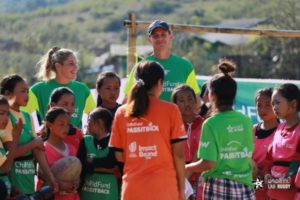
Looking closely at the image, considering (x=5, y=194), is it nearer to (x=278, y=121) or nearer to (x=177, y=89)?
(x=177, y=89)

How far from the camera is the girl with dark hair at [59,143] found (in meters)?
8.12

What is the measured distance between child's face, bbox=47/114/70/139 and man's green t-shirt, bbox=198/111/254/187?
145 centimetres

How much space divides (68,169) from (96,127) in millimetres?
467

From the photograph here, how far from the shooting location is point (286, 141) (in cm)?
805

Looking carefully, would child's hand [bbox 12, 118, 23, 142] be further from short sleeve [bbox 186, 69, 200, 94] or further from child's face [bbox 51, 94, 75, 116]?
short sleeve [bbox 186, 69, 200, 94]

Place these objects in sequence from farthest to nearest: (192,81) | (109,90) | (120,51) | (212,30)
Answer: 1. (120,51)
2. (212,30)
3. (192,81)
4. (109,90)

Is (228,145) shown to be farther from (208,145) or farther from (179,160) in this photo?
(179,160)

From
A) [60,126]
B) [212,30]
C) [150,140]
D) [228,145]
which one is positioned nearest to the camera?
[150,140]

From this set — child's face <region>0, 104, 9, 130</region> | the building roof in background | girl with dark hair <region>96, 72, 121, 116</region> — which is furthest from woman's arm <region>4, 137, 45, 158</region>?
the building roof in background

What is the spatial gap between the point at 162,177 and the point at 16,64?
60.7 metres

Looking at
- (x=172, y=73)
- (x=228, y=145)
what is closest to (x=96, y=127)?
(x=172, y=73)

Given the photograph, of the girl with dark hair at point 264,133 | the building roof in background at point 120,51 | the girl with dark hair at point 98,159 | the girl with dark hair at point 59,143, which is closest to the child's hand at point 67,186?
the girl with dark hair at point 59,143

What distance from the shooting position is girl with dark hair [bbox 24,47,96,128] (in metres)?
9.05

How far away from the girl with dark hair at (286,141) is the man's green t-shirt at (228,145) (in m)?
0.66
